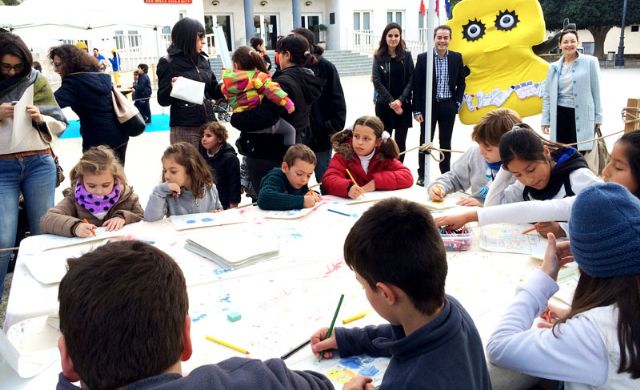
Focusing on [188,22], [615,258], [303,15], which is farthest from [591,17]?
[615,258]

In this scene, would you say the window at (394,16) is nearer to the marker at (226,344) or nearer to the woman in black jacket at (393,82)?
the woman in black jacket at (393,82)

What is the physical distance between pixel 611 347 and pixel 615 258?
0.61ft

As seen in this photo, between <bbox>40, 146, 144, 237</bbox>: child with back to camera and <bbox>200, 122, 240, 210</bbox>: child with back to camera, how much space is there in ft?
3.10

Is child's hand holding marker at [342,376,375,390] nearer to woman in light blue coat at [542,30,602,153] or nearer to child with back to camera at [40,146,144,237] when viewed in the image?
child with back to camera at [40,146,144,237]

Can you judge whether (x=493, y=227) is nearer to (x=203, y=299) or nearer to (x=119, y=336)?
(x=203, y=299)

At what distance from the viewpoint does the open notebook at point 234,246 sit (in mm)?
1914

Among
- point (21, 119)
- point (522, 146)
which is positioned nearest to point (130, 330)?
point (522, 146)

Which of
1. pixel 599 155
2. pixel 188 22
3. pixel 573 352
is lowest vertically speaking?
pixel 599 155

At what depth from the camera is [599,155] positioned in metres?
4.69

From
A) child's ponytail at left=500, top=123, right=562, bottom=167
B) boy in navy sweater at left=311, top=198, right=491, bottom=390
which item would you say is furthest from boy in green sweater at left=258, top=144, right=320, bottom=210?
boy in navy sweater at left=311, top=198, right=491, bottom=390

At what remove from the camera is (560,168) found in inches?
85.7

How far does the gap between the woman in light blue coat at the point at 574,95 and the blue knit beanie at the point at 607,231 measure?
3.75 metres

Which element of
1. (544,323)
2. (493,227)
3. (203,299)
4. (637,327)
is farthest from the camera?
(493,227)

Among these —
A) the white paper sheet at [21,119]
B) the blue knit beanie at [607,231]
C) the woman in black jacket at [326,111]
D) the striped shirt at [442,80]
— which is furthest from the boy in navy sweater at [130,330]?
the striped shirt at [442,80]
